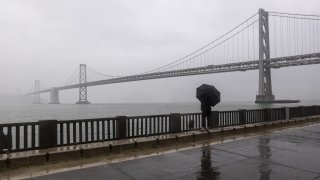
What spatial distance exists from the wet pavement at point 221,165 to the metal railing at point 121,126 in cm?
209

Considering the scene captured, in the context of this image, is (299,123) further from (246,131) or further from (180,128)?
(180,128)

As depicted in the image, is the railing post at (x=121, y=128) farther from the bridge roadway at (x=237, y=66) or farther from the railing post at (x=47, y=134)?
the bridge roadway at (x=237, y=66)

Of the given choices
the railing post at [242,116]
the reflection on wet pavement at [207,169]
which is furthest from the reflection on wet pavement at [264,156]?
the railing post at [242,116]

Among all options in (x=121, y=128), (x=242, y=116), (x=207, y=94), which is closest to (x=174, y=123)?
(x=207, y=94)

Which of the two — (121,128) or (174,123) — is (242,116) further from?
(121,128)

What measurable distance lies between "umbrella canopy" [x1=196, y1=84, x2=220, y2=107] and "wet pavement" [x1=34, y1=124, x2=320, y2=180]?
8.25ft

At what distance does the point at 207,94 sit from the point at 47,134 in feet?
17.6

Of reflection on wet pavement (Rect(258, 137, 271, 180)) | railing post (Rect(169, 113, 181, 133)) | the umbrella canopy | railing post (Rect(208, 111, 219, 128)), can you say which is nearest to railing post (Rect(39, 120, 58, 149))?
railing post (Rect(169, 113, 181, 133))

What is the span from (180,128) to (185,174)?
17.1 feet

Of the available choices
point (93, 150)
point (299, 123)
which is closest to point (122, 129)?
point (93, 150)

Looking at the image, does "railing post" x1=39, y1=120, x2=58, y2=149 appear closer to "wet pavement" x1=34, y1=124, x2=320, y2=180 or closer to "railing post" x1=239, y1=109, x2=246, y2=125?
"wet pavement" x1=34, y1=124, x2=320, y2=180

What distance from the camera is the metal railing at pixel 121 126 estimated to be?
8023 millimetres

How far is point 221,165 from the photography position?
6.86 meters

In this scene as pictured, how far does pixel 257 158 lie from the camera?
756 cm
